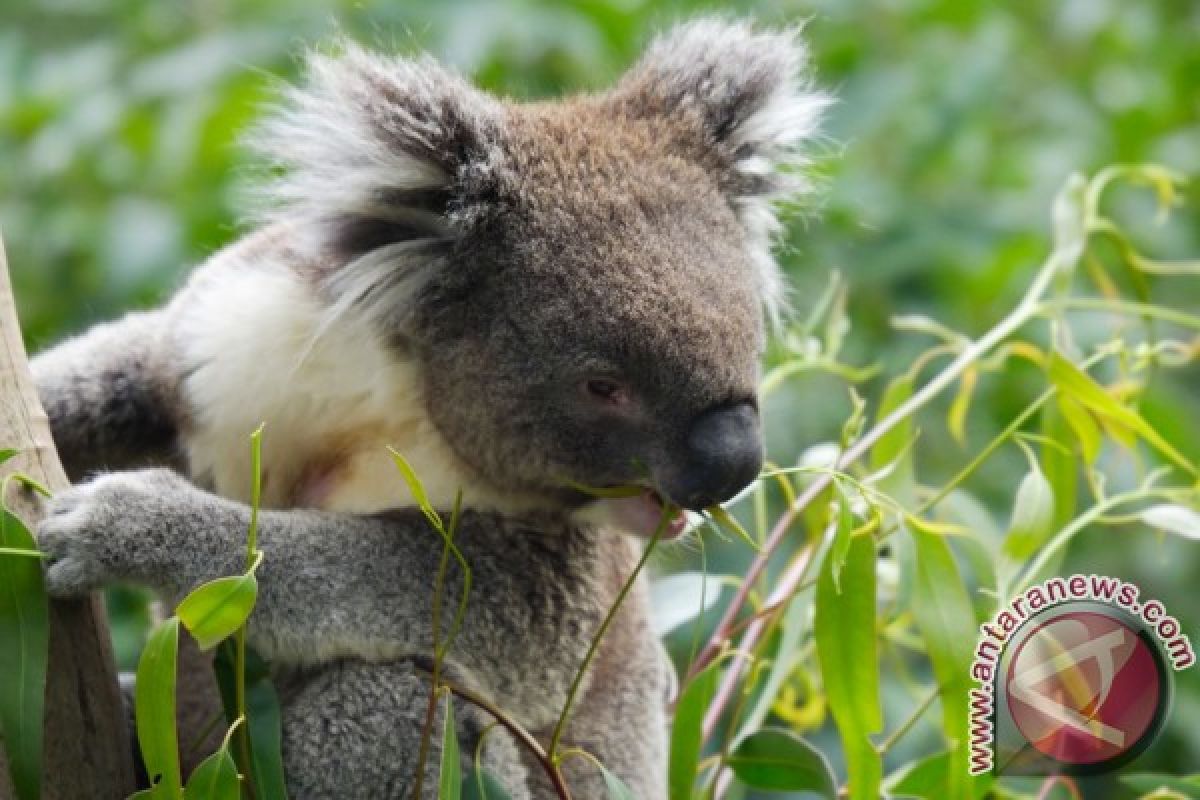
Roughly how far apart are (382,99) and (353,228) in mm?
260

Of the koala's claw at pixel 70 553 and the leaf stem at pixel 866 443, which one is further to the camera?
the leaf stem at pixel 866 443

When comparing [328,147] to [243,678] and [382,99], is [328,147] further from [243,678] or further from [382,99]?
[243,678]

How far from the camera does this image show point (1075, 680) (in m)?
2.35

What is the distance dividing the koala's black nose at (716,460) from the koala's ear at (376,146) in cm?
58

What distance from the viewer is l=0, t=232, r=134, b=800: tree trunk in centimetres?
222

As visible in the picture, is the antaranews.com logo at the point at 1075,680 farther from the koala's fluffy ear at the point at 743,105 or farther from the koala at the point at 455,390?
the koala's fluffy ear at the point at 743,105

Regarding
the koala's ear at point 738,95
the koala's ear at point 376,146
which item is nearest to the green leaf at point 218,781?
the koala's ear at point 376,146

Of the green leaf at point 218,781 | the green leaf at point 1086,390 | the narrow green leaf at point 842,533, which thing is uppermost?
the green leaf at point 1086,390

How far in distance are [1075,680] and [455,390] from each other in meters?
1.12

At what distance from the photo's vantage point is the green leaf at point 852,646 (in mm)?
2396

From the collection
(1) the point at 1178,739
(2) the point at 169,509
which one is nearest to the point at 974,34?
(1) the point at 1178,739

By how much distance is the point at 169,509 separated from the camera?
7.97 ft

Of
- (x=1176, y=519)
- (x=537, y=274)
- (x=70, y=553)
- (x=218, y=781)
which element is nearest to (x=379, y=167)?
(x=537, y=274)

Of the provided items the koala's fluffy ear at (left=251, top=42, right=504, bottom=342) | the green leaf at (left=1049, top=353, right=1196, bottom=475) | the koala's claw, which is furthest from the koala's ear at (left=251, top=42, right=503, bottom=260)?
the green leaf at (left=1049, top=353, right=1196, bottom=475)
